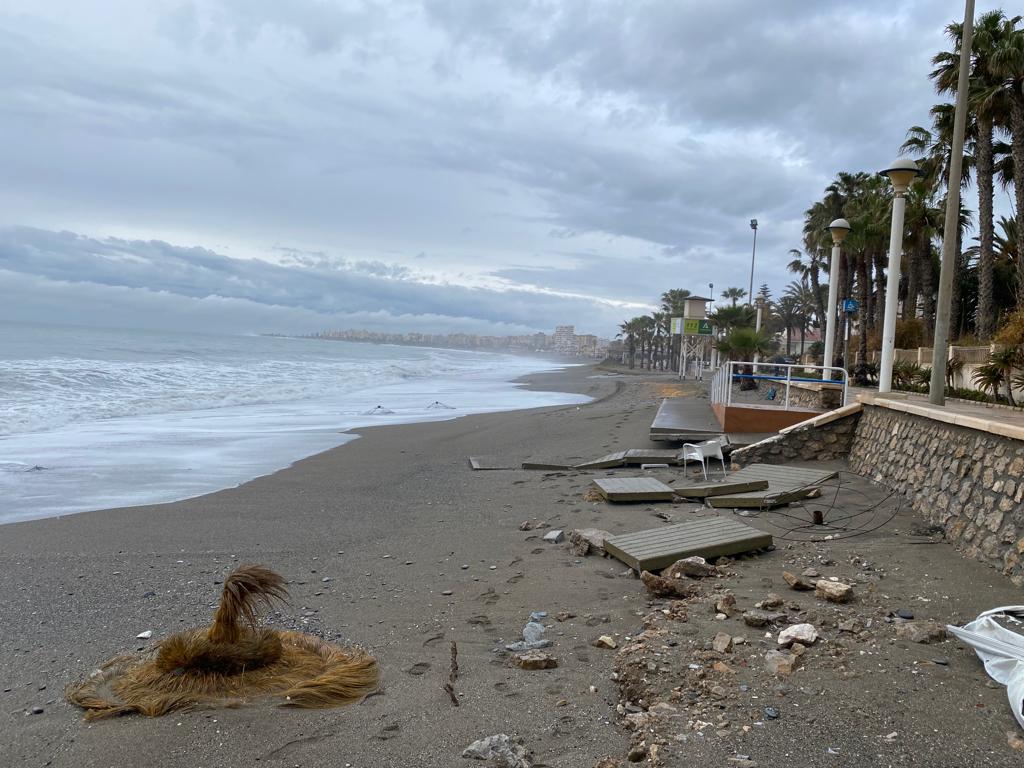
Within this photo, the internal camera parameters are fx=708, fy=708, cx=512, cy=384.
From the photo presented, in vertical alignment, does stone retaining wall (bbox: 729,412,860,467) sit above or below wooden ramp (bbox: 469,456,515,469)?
above

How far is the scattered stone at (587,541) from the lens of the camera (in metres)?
6.54

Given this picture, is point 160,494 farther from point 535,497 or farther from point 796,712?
point 796,712

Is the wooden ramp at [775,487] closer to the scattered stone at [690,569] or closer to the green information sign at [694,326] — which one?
the scattered stone at [690,569]

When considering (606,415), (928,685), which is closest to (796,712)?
(928,685)

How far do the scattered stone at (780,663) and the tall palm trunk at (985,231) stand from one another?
74.8 feet

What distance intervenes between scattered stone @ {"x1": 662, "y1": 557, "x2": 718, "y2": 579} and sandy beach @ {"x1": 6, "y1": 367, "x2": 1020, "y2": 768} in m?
0.22

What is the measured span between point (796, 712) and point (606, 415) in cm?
1723

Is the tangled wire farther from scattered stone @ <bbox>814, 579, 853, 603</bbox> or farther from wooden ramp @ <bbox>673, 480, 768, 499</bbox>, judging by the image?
scattered stone @ <bbox>814, 579, 853, 603</bbox>

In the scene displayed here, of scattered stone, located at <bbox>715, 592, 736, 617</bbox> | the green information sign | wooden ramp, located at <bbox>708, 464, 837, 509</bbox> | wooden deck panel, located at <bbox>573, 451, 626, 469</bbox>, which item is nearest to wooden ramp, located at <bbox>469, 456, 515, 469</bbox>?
wooden deck panel, located at <bbox>573, 451, 626, 469</bbox>

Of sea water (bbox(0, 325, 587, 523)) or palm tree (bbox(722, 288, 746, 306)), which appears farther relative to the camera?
palm tree (bbox(722, 288, 746, 306))

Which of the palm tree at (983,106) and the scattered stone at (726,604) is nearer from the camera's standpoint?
the scattered stone at (726,604)

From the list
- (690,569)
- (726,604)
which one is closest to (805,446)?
(690,569)

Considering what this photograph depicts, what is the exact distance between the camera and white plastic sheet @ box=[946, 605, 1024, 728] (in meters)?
3.23

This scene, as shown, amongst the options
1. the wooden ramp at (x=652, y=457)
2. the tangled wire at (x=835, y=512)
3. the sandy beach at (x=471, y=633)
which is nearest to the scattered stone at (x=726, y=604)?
the sandy beach at (x=471, y=633)
